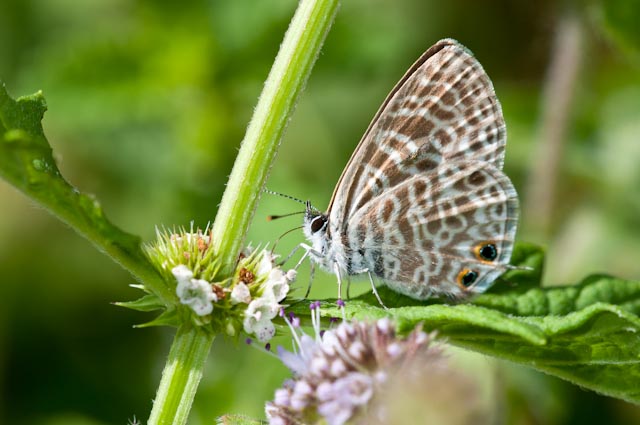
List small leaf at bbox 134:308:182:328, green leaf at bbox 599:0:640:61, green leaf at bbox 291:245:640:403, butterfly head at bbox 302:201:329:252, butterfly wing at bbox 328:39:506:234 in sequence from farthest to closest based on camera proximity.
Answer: green leaf at bbox 599:0:640:61
butterfly head at bbox 302:201:329:252
butterfly wing at bbox 328:39:506:234
small leaf at bbox 134:308:182:328
green leaf at bbox 291:245:640:403

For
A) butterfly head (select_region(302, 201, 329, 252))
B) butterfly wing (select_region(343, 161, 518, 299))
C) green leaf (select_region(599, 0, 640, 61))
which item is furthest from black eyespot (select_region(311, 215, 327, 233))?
green leaf (select_region(599, 0, 640, 61))

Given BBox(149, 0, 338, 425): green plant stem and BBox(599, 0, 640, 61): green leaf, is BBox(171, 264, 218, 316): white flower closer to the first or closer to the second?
BBox(149, 0, 338, 425): green plant stem

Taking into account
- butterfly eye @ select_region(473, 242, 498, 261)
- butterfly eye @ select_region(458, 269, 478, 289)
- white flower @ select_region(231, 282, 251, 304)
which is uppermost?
butterfly eye @ select_region(473, 242, 498, 261)

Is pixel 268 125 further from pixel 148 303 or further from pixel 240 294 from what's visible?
pixel 148 303

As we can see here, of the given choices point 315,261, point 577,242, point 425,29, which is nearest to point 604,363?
point 315,261

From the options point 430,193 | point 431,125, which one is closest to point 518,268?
point 430,193

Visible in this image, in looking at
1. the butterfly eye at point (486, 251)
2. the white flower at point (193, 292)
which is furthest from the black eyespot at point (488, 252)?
the white flower at point (193, 292)

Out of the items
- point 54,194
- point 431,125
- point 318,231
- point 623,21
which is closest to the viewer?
point 54,194

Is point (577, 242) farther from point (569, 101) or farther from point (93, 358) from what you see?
point (93, 358)
